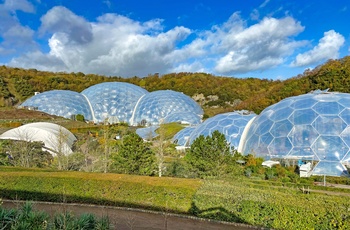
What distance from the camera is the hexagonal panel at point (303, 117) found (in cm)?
2418

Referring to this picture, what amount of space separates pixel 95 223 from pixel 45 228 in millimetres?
1002

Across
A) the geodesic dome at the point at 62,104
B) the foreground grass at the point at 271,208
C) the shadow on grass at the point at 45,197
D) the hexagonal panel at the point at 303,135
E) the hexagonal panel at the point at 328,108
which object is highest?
the geodesic dome at the point at 62,104

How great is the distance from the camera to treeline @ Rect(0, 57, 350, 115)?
207 ft

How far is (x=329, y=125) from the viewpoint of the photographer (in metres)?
23.2

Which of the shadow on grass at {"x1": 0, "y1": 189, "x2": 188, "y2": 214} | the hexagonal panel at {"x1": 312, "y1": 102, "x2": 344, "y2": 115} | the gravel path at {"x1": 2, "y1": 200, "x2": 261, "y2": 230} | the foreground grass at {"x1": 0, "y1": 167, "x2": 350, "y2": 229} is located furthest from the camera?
the hexagonal panel at {"x1": 312, "y1": 102, "x2": 344, "y2": 115}

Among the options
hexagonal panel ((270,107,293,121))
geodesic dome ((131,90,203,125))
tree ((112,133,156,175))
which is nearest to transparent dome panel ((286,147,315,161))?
hexagonal panel ((270,107,293,121))

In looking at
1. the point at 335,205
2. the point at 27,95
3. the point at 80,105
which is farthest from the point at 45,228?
the point at 27,95

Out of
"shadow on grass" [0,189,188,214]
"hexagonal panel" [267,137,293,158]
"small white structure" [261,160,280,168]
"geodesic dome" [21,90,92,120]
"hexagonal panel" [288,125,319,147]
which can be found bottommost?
"shadow on grass" [0,189,188,214]

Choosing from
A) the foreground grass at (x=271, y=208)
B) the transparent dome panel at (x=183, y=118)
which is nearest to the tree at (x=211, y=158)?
the foreground grass at (x=271, y=208)

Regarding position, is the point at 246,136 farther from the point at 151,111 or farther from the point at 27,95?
the point at 27,95

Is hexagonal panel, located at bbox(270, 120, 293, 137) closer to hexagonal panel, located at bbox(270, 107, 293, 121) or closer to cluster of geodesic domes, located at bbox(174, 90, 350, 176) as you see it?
cluster of geodesic domes, located at bbox(174, 90, 350, 176)

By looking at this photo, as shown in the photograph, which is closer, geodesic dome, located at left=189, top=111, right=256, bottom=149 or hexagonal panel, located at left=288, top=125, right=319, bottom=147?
hexagonal panel, located at left=288, top=125, right=319, bottom=147

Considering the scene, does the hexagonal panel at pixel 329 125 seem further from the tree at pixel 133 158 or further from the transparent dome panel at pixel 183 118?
the transparent dome panel at pixel 183 118

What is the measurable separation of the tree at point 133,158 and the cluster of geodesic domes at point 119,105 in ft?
126
